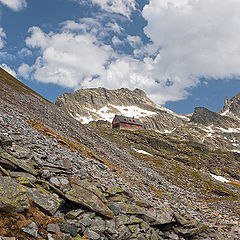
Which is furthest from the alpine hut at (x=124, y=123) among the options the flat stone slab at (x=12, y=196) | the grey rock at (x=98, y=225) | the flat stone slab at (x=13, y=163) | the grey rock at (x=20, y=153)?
the flat stone slab at (x=12, y=196)

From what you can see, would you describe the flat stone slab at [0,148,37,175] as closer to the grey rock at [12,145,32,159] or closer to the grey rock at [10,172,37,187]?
the grey rock at [10,172,37,187]

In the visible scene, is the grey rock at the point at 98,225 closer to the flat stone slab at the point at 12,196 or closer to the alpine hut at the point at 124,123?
the flat stone slab at the point at 12,196

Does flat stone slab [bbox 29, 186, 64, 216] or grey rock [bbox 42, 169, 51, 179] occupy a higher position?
grey rock [bbox 42, 169, 51, 179]

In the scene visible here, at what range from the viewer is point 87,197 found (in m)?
12.1

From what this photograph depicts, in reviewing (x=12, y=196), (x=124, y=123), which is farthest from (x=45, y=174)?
(x=124, y=123)

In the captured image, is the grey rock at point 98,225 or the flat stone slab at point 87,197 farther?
the flat stone slab at point 87,197

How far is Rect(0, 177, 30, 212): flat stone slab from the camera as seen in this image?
8844mm

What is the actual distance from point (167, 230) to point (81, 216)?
7.89 metres

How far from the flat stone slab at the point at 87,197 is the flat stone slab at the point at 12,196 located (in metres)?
2.61

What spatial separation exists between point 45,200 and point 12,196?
6.09 ft

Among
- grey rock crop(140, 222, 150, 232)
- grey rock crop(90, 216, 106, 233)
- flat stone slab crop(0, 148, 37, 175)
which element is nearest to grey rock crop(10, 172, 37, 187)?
flat stone slab crop(0, 148, 37, 175)

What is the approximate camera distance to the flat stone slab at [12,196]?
348 inches

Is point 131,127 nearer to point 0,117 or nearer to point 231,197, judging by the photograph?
point 231,197

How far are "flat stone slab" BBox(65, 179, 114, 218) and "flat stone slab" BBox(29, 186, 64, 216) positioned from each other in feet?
2.56
